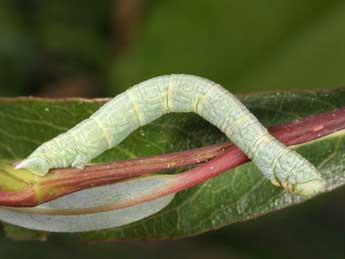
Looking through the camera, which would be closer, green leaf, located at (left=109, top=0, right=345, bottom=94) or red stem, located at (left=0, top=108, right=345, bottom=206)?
red stem, located at (left=0, top=108, right=345, bottom=206)

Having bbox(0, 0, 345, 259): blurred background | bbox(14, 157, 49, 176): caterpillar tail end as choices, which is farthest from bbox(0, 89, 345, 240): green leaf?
bbox(0, 0, 345, 259): blurred background

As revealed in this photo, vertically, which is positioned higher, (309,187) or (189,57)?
(189,57)

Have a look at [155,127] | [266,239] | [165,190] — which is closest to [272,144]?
[165,190]

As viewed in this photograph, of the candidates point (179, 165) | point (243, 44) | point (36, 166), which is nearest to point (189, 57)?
point (243, 44)

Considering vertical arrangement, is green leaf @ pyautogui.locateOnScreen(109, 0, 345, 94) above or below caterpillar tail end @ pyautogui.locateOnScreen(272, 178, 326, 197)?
above

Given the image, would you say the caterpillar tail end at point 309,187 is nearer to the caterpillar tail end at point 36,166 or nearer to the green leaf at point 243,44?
the caterpillar tail end at point 36,166

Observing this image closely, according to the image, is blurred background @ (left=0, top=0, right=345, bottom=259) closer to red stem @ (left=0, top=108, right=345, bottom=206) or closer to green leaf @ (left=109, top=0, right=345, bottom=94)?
green leaf @ (left=109, top=0, right=345, bottom=94)

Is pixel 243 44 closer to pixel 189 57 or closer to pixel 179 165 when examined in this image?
pixel 189 57
